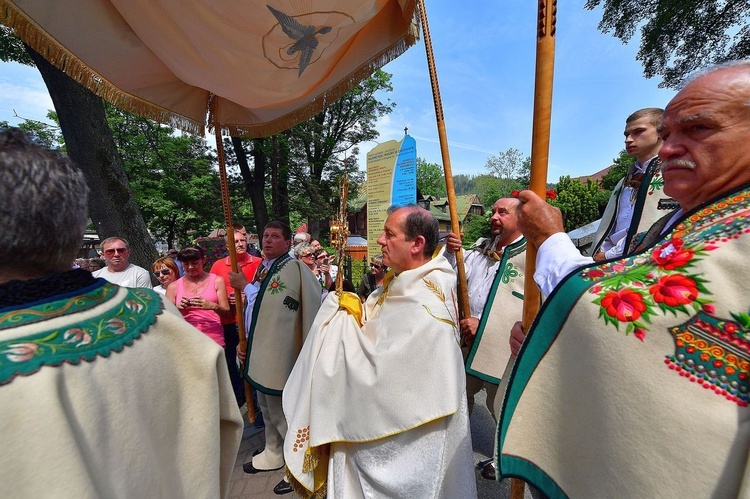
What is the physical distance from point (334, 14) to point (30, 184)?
6.29 ft

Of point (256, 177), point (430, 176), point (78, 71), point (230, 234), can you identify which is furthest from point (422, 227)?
point (430, 176)

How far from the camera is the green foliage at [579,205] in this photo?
15945mm

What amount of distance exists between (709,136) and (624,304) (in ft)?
1.72

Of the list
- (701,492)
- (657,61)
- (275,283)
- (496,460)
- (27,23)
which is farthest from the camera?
(657,61)

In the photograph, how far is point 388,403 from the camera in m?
1.87

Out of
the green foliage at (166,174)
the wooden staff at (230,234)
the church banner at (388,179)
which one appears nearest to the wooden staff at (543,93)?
the wooden staff at (230,234)

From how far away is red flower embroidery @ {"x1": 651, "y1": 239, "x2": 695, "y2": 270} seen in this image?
90 cm

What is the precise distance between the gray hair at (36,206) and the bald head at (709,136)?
1679 mm

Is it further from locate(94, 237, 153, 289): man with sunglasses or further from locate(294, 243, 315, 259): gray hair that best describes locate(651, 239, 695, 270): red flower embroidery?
locate(94, 237, 153, 289): man with sunglasses

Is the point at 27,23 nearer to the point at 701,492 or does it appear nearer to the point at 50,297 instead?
the point at 50,297

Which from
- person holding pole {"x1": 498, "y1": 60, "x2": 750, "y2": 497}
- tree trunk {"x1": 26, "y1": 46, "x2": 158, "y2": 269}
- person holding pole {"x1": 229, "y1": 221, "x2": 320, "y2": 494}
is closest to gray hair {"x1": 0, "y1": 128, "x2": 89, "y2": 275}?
person holding pole {"x1": 498, "y1": 60, "x2": 750, "y2": 497}

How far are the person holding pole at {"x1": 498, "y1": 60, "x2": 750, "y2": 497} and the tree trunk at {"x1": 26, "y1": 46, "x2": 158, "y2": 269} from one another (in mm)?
6879

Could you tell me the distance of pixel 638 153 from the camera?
8.79 feet

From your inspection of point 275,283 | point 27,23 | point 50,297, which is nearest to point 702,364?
point 50,297
